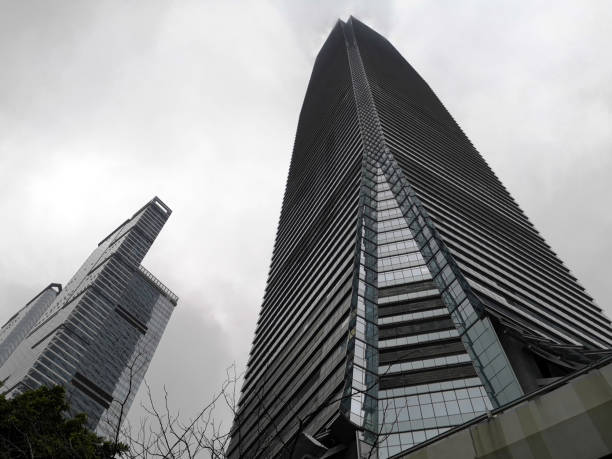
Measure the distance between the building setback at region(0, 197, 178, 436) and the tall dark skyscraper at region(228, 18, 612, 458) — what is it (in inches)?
1827

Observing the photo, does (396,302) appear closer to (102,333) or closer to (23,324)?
(102,333)

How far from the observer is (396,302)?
144 ft

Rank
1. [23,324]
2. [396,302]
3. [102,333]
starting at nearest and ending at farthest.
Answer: [396,302] → [102,333] → [23,324]

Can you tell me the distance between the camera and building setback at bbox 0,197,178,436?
107m

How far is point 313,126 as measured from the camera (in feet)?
376

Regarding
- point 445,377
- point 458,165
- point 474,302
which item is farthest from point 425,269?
point 458,165

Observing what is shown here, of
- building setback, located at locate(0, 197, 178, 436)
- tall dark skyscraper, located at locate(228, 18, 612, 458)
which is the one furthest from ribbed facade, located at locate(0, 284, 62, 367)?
tall dark skyscraper, located at locate(228, 18, 612, 458)

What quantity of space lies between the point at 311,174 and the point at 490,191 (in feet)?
111

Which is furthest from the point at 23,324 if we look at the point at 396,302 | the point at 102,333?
the point at 396,302

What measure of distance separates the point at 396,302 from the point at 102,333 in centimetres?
10397

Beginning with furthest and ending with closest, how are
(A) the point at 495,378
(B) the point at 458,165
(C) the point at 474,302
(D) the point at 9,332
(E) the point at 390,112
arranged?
(D) the point at 9,332 → (E) the point at 390,112 → (B) the point at 458,165 → (C) the point at 474,302 → (A) the point at 495,378

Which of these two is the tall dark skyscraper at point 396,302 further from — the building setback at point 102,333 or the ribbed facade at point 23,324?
the ribbed facade at point 23,324

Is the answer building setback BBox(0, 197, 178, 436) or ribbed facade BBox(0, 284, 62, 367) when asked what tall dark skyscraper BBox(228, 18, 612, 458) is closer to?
building setback BBox(0, 197, 178, 436)

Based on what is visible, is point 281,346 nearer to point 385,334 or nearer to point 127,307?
point 385,334
